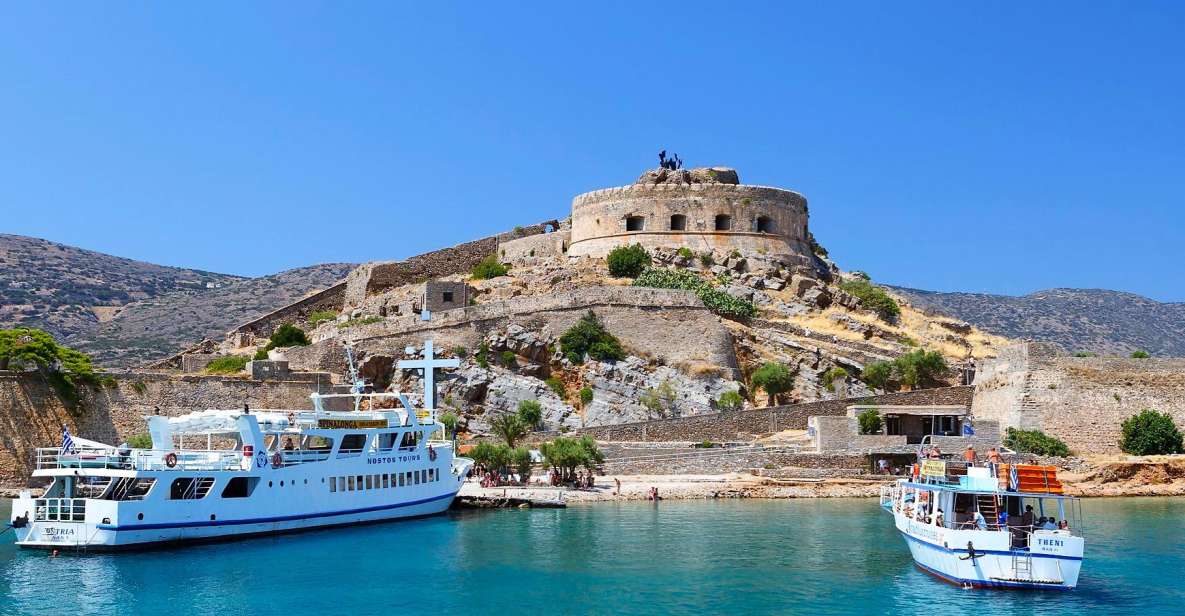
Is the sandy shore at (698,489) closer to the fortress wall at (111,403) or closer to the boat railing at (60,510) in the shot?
the fortress wall at (111,403)

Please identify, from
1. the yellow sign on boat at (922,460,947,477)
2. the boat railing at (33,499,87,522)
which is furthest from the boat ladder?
the boat railing at (33,499,87,522)

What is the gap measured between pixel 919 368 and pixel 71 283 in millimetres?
58773

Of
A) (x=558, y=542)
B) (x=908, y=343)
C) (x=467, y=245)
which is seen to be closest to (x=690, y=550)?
(x=558, y=542)

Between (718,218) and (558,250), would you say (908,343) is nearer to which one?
(718,218)

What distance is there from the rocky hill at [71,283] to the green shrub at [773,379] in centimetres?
4311

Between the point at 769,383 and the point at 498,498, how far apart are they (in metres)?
10.4

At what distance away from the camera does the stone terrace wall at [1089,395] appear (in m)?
36.4

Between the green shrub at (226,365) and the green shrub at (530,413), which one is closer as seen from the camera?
the green shrub at (530,413)

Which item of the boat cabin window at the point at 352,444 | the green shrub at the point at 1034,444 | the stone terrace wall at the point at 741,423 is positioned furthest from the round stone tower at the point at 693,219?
the boat cabin window at the point at 352,444

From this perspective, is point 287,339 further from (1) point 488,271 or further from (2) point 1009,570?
(2) point 1009,570

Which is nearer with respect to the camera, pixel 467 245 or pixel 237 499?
pixel 237 499

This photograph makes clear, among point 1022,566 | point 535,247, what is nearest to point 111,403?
point 535,247

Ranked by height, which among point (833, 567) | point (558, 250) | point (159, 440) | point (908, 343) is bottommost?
point (833, 567)

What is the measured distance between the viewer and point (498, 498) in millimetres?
31750
